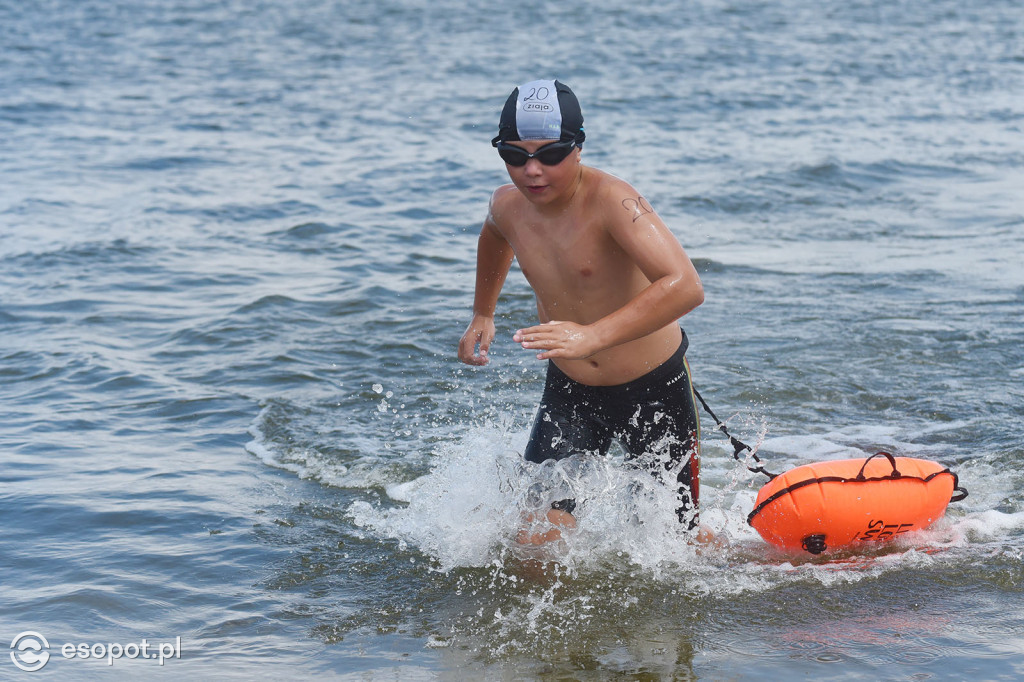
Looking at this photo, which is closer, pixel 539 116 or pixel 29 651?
pixel 539 116

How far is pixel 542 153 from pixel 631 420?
1331 mm

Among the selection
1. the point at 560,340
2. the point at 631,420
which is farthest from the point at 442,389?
the point at 560,340

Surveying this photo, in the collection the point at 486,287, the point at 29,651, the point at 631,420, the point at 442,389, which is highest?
the point at 486,287

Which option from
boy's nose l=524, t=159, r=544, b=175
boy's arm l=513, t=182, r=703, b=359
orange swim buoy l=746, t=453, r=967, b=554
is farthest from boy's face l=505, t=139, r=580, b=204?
orange swim buoy l=746, t=453, r=967, b=554

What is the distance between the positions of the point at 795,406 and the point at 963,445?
1.15 metres

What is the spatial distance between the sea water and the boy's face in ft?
4.01

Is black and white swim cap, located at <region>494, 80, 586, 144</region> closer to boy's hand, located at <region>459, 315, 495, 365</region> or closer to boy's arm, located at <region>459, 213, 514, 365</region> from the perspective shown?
boy's arm, located at <region>459, 213, 514, 365</region>

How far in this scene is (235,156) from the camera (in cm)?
Result: 1633

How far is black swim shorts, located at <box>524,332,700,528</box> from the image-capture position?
16.4 feet

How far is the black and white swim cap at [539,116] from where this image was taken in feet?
14.4

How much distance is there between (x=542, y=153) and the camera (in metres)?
4.39

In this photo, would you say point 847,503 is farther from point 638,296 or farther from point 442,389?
point 442,389

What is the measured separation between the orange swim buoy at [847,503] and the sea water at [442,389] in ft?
0.51

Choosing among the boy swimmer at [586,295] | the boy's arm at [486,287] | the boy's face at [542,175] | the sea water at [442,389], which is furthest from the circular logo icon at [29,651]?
the boy's face at [542,175]
